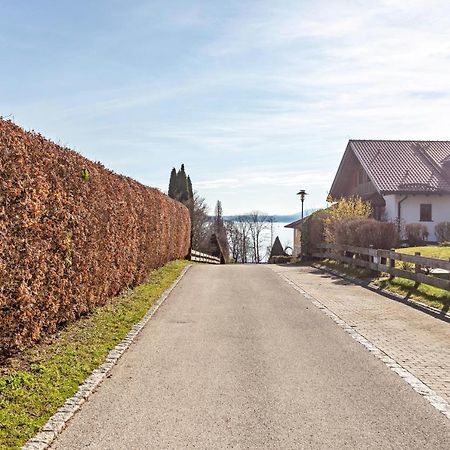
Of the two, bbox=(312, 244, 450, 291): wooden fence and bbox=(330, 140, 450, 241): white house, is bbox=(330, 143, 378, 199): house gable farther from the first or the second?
bbox=(312, 244, 450, 291): wooden fence

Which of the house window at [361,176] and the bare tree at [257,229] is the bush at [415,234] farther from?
the bare tree at [257,229]

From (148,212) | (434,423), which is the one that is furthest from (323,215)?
(434,423)

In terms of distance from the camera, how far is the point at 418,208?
1393 inches

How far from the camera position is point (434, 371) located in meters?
7.02

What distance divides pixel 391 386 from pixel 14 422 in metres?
3.92

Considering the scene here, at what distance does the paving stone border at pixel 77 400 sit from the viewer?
4492mm

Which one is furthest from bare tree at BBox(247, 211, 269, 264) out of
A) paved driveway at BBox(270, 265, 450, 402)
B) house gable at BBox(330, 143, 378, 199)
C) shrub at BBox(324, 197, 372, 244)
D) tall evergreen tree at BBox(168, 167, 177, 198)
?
paved driveway at BBox(270, 265, 450, 402)

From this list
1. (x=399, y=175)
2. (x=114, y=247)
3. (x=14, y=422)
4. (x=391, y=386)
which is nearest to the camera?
(x=14, y=422)

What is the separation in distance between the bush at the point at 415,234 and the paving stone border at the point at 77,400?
1054 inches

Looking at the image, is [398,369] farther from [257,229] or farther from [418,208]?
[257,229]

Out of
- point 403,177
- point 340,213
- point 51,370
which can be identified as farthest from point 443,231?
point 51,370

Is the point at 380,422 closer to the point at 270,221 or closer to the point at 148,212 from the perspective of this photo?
the point at 148,212

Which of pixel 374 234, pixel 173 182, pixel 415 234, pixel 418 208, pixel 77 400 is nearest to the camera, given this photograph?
pixel 77 400

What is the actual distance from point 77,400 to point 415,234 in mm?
30454
